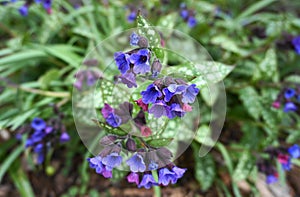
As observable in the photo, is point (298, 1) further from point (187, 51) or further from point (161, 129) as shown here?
point (161, 129)

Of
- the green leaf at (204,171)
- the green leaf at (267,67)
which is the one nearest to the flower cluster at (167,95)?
the green leaf at (204,171)

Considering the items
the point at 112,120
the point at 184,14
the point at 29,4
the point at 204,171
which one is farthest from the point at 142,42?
the point at 29,4

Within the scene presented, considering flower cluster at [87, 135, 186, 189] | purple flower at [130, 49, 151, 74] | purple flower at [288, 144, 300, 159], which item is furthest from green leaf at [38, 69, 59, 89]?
purple flower at [288, 144, 300, 159]

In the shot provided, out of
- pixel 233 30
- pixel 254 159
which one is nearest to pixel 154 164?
pixel 254 159

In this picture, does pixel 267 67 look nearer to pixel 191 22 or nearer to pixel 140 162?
pixel 191 22

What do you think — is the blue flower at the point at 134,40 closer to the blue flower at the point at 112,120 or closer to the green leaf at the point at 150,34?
the green leaf at the point at 150,34

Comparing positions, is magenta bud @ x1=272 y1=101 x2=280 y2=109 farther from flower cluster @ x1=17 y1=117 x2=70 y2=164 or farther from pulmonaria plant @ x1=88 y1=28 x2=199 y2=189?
flower cluster @ x1=17 y1=117 x2=70 y2=164
